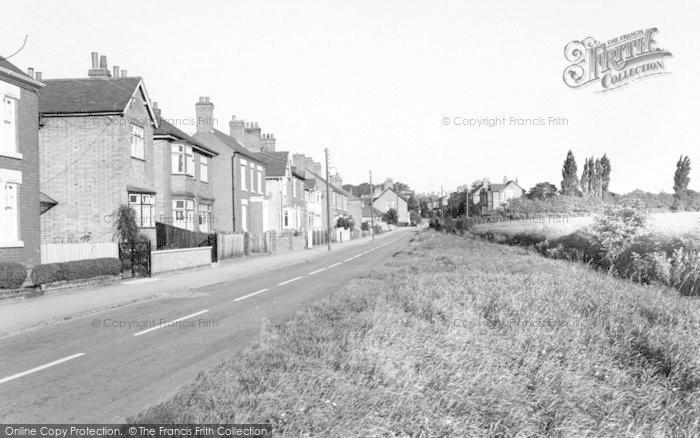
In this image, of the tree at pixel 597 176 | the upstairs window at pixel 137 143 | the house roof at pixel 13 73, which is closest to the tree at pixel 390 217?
the tree at pixel 597 176

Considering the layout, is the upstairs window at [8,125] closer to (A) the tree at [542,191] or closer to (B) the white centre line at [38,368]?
(B) the white centre line at [38,368]

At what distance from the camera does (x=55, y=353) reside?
8.44 metres

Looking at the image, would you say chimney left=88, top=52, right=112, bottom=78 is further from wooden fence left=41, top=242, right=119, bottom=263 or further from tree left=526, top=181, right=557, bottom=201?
tree left=526, top=181, right=557, bottom=201

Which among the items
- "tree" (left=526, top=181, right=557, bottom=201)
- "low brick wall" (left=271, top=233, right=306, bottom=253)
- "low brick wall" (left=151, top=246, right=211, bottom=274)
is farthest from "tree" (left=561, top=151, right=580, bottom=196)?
"low brick wall" (left=151, top=246, right=211, bottom=274)

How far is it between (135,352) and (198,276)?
13.1m

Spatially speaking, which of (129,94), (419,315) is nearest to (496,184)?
(129,94)

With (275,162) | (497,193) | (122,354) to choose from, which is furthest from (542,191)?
(122,354)

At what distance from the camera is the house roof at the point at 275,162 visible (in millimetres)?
50062

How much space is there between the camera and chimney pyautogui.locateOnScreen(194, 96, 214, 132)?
39.8 metres

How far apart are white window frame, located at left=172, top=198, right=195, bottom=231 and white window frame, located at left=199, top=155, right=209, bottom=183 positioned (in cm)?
281

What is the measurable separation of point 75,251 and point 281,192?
31473 millimetres

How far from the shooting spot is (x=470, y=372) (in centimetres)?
573

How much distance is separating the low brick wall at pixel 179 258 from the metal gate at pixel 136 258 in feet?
1.23

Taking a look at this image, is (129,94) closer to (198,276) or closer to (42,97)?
(42,97)
